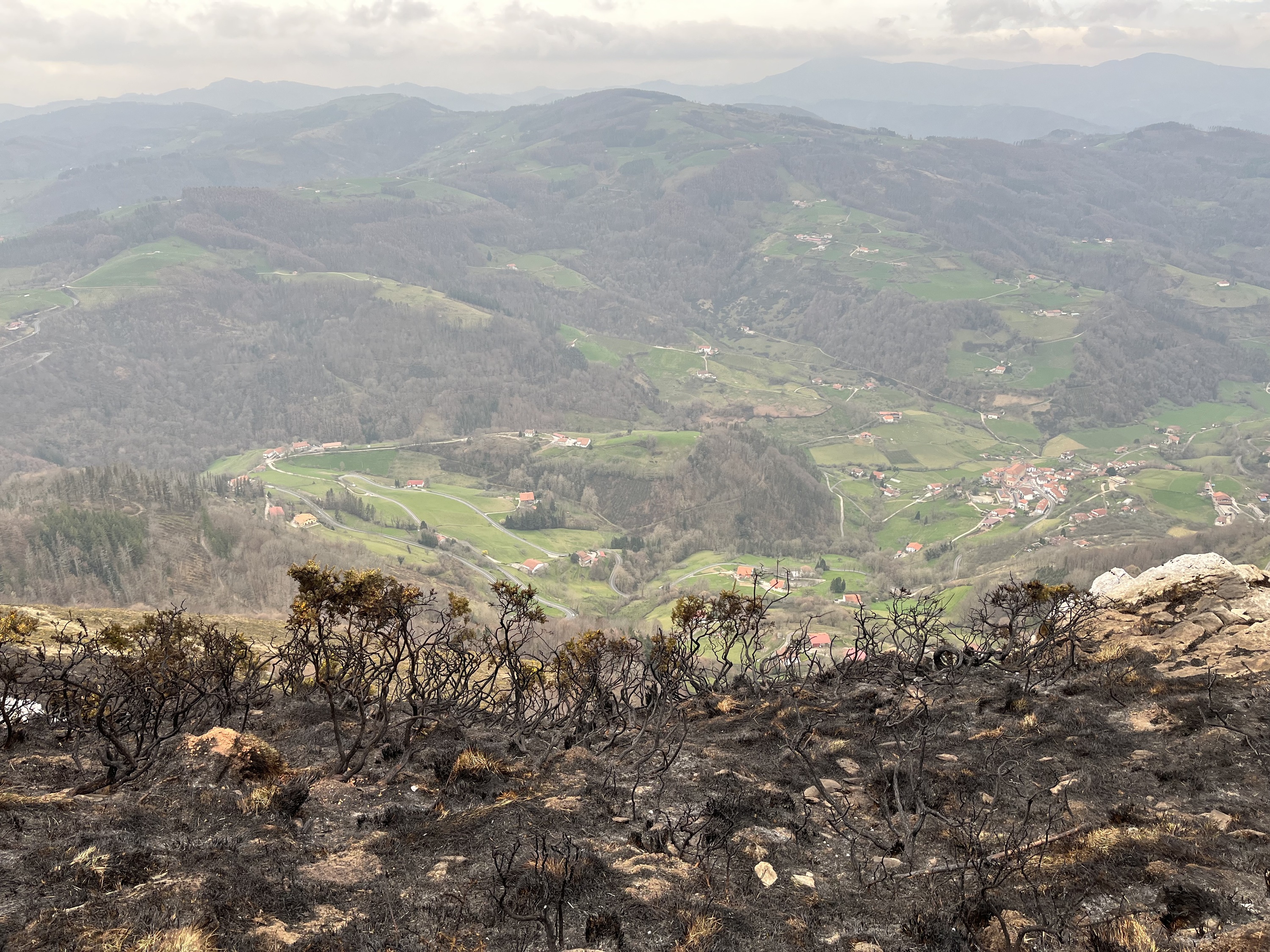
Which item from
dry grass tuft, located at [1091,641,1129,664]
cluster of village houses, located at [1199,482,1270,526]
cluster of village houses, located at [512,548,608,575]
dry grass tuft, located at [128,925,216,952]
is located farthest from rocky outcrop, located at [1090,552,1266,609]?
cluster of village houses, located at [1199,482,1270,526]

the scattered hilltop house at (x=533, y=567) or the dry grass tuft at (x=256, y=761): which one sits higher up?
the dry grass tuft at (x=256, y=761)

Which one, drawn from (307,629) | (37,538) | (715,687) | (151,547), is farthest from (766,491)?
(307,629)

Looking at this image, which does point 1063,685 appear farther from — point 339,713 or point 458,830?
point 339,713

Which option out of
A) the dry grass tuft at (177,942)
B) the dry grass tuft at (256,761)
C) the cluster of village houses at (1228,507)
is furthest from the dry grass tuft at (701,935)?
the cluster of village houses at (1228,507)

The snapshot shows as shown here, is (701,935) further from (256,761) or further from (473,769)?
(256,761)

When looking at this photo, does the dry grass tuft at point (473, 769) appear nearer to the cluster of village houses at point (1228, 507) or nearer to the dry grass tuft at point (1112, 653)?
the dry grass tuft at point (1112, 653)

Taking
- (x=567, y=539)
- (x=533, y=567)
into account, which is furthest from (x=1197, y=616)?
(x=567, y=539)

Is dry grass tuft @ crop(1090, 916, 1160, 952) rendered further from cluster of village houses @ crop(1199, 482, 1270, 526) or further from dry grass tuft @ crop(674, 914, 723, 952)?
cluster of village houses @ crop(1199, 482, 1270, 526)

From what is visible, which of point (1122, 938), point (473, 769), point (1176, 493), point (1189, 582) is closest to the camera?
point (1122, 938)
